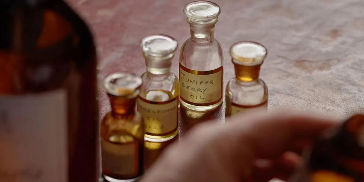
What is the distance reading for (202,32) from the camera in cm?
103

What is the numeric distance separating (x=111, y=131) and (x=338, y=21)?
59 cm

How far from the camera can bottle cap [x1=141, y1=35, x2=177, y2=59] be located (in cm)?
92

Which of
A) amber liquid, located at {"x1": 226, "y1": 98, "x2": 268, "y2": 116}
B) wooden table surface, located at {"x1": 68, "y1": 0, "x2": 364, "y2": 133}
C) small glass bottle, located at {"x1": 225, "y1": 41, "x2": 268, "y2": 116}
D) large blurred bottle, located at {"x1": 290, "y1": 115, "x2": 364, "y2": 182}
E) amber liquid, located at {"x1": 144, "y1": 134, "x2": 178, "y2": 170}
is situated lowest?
amber liquid, located at {"x1": 144, "y1": 134, "x2": 178, "y2": 170}

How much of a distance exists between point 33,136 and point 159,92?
0.93 ft

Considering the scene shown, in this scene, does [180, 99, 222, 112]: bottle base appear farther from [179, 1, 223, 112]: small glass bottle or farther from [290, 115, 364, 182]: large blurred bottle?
[290, 115, 364, 182]: large blurred bottle

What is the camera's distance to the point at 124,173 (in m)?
0.86

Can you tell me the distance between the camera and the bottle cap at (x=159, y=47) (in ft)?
3.03

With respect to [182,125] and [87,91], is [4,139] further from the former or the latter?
[182,125]

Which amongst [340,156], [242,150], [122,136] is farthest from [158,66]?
[340,156]

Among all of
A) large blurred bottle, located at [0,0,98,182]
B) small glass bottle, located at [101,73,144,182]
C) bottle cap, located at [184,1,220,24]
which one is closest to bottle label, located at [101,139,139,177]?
small glass bottle, located at [101,73,144,182]

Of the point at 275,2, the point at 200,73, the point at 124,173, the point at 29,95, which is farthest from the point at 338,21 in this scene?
the point at 29,95

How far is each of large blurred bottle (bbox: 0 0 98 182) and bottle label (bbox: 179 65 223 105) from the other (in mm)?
280

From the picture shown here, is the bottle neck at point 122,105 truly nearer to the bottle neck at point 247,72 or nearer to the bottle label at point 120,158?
the bottle label at point 120,158

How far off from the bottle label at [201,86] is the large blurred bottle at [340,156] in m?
0.34
